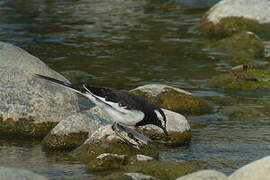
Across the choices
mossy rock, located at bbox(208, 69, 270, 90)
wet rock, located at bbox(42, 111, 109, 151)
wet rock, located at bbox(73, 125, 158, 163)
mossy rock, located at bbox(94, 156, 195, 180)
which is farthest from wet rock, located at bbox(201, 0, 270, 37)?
mossy rock, located at bbox(94, 156, 195, 180)

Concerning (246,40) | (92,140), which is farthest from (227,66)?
(92,140)

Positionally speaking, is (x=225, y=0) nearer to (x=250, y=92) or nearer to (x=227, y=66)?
(x=227, y=66)

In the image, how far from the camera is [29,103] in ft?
39.3

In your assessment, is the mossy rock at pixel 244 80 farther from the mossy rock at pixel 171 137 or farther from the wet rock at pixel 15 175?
the wet rock at pixel 15 175

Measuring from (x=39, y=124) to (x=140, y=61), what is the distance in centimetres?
703

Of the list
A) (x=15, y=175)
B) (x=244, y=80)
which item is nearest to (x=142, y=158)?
(x=15, y=175)

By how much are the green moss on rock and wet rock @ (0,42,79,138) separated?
6.30 ft

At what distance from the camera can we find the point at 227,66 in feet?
59.1

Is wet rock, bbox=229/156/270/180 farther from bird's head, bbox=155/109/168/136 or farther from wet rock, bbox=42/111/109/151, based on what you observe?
wet rock, bbox=42/111/109/151

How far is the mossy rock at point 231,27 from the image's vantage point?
21922mm

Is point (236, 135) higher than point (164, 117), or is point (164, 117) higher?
point (164, 117)

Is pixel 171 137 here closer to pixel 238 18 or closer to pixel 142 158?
pixel 142 158

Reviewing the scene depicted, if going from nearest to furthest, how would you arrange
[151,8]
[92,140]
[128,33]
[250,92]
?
[92,140] → [250,92] → [128,33] → [151,8]

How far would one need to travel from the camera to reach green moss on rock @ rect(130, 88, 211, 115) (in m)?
13.8
